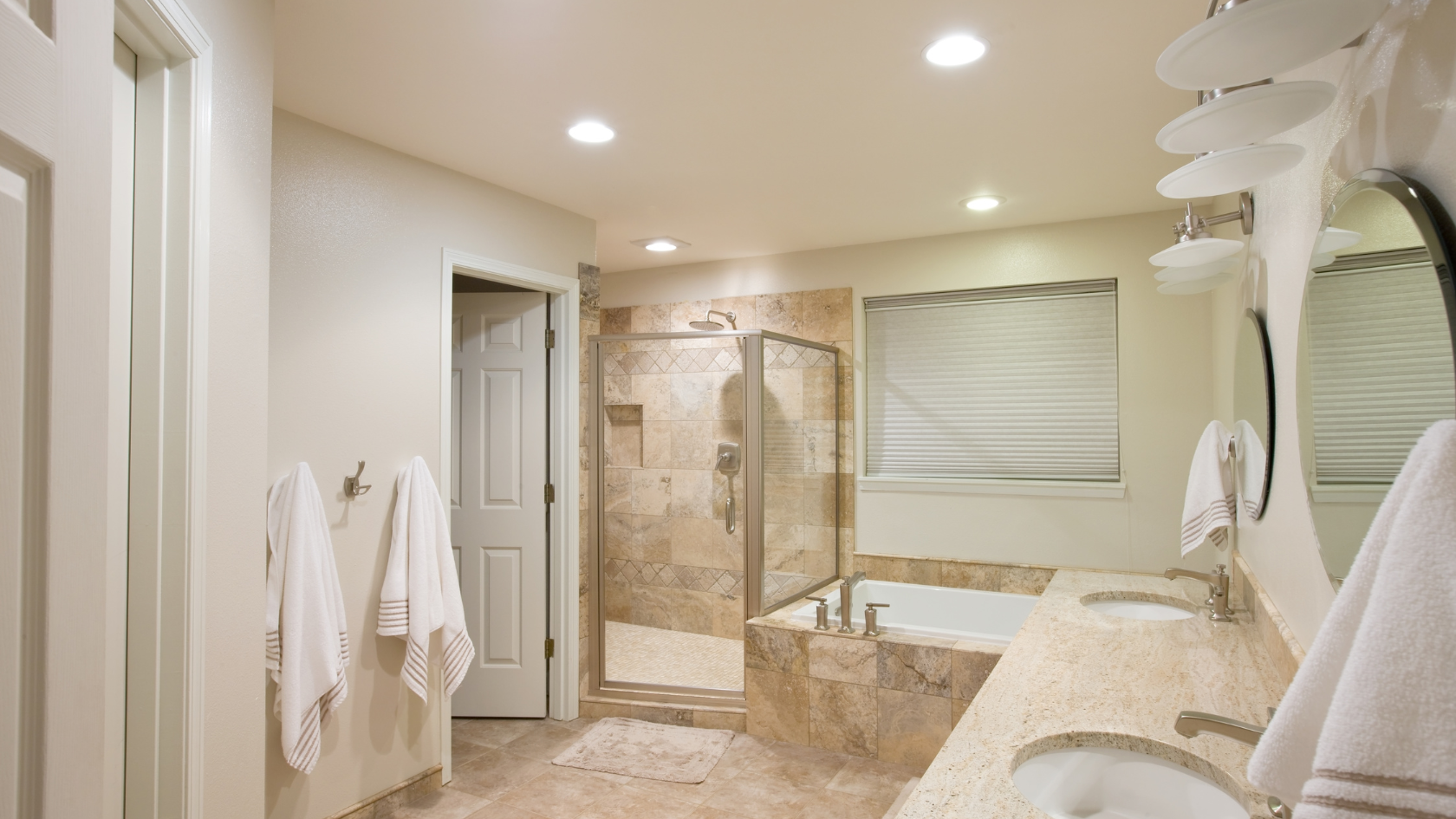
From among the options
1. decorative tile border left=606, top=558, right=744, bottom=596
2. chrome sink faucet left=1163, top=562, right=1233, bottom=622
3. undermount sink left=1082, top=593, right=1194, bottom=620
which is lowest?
decorative tile border left=606, top=558, right=744, bottom=596

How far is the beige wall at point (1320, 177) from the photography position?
77cm

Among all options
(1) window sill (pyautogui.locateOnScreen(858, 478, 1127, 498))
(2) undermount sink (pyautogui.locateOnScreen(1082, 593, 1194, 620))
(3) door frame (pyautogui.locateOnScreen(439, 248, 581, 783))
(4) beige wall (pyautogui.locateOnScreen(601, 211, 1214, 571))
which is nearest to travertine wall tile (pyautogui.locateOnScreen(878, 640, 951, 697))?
(2) undermount sink (pyautogui.locateOnScreen(1082, 593, 1194, 620))

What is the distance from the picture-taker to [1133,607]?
2.81m

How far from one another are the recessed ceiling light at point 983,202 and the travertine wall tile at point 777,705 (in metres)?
2.24

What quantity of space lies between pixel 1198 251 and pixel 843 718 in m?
2.30

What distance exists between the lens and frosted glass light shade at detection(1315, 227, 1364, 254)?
99 cm

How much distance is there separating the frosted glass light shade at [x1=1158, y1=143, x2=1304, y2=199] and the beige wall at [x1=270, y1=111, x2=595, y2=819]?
2372 mm

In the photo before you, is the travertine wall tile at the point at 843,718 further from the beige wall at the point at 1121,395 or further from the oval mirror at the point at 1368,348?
the oval mirror at the point at 1368,348

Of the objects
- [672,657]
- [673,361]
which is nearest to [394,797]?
[672,657]

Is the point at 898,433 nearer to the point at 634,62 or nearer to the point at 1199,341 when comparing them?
the point at 1199,341

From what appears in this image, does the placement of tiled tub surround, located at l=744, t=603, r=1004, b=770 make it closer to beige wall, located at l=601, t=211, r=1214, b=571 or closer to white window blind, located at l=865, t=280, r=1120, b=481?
beige wall, located at l=601, t=211, r=1214, b=571

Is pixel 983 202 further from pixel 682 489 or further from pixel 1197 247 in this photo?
pixel 682 489

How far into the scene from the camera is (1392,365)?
0.86 metres

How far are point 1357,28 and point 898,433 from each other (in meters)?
3.46
